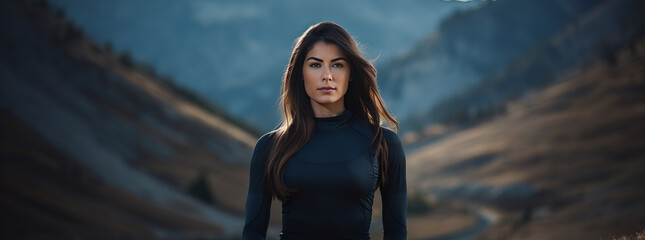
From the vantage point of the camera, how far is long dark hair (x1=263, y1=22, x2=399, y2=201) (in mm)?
5125

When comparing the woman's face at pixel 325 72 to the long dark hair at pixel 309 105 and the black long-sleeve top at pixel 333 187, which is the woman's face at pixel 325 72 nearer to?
the long dark hair at pixel 309 105

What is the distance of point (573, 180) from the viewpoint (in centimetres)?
8575

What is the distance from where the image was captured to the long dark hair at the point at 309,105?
5.12 meters

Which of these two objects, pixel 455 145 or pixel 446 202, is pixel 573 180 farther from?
pixel 455 145

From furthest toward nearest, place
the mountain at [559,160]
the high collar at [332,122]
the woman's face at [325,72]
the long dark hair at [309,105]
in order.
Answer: the mountain at [559,160] → the high collar at [332,122] → the woman's face at [325,72] → the long dark hair at [309,105]

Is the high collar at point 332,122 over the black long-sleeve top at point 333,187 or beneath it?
over

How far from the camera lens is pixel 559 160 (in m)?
98.6

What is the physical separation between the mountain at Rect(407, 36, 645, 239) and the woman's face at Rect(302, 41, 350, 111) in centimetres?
4487

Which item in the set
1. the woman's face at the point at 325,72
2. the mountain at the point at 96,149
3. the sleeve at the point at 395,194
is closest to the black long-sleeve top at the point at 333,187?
the sleeve at the point at 395,194

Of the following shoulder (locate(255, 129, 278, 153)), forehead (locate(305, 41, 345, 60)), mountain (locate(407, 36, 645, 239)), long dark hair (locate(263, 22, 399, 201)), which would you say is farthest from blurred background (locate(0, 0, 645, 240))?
forehead (locate(305, 41, 345, 60))

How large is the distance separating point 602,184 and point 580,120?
4362 cm

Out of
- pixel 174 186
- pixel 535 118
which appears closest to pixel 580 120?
pixel 535 118

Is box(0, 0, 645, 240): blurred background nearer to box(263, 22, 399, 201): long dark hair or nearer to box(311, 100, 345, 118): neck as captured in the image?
box(263, 22, 399, 201): long dark hair

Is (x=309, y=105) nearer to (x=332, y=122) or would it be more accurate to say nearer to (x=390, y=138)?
(x=332, y=122)
